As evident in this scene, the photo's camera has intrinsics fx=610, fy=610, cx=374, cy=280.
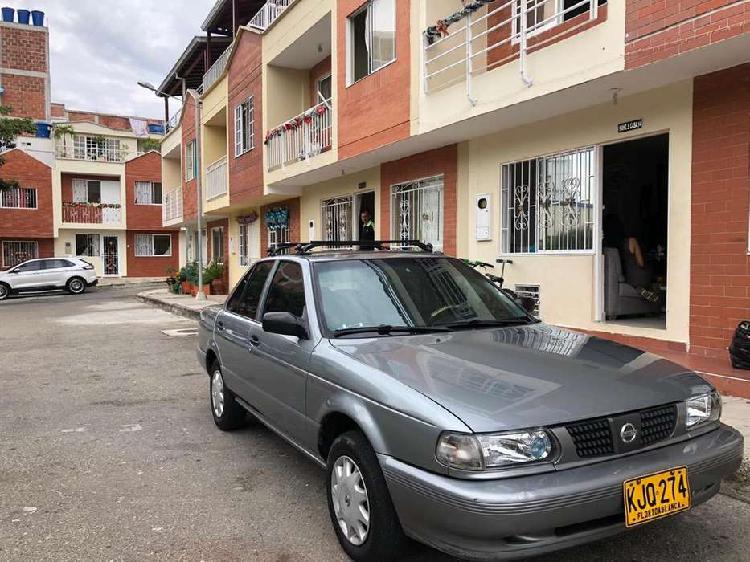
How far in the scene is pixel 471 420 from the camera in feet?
8.07

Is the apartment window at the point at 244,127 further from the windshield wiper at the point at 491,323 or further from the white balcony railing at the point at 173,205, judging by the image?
the windshield wiper at the point at 491,323

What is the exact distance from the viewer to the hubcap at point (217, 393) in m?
5.28

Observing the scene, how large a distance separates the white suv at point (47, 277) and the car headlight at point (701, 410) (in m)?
27.3

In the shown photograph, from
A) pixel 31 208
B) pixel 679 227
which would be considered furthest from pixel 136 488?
pixel 31 208

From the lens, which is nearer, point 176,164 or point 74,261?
point 74,261

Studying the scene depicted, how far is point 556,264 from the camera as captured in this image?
8062mm

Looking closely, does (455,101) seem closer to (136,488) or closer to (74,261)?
(136,488)

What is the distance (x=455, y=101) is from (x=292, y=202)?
8807 mm

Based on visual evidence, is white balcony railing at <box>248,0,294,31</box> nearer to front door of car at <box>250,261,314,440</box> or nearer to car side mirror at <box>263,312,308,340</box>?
front door of car at <box>250,261,314,440</box>

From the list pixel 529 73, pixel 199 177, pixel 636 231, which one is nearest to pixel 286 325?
pixel 529 73

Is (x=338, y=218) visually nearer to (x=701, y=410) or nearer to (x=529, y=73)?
(x=529, y=73)

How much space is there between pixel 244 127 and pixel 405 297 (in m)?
14.4

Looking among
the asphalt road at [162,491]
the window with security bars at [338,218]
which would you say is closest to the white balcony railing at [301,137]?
the window with security bars at [338,218]

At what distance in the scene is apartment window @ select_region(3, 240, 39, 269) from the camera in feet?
113
